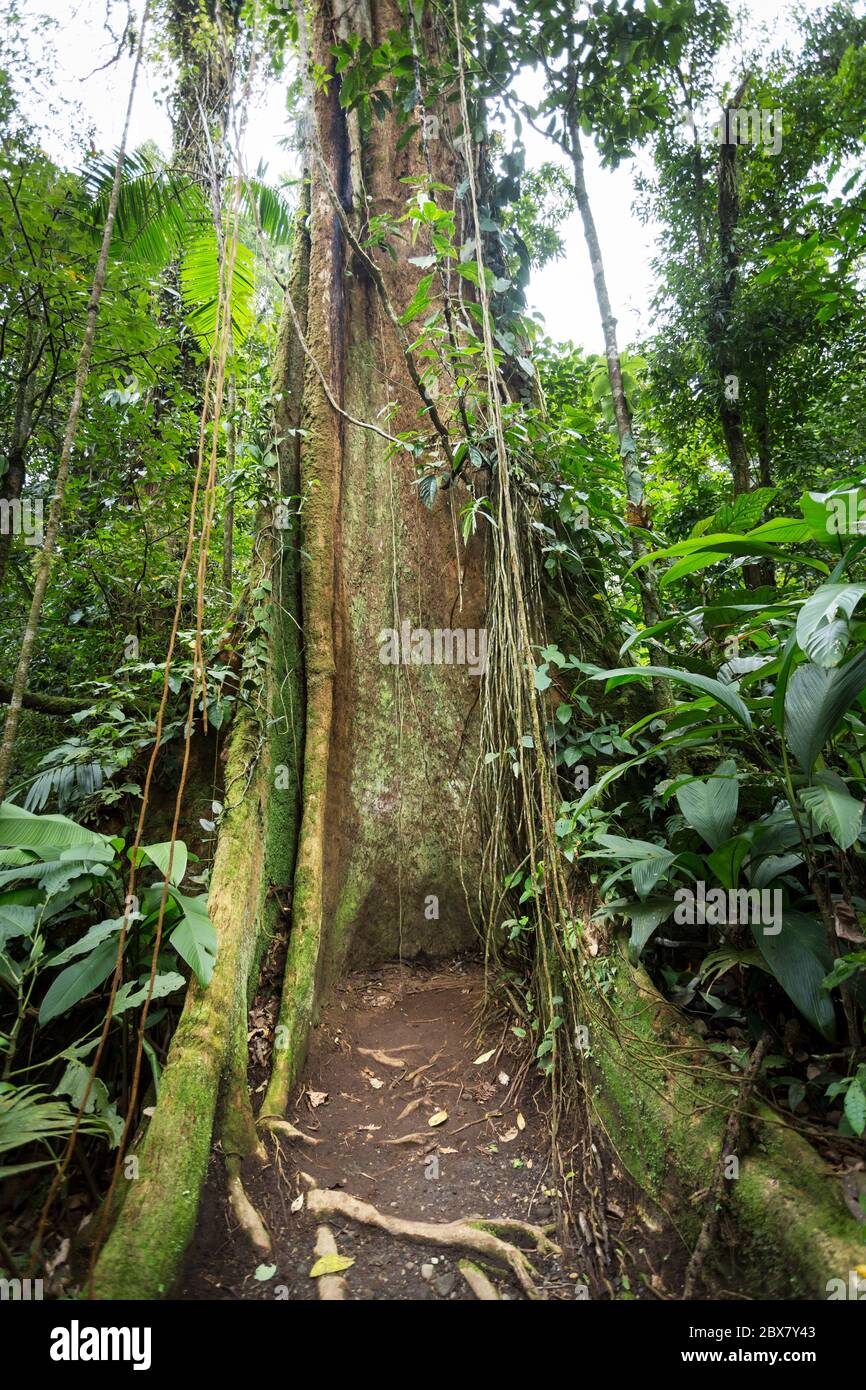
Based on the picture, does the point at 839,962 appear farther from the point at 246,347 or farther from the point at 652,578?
the point at 246,347

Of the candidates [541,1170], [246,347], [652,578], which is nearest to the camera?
[541,1170]

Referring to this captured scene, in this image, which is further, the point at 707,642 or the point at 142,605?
the point at 142,605

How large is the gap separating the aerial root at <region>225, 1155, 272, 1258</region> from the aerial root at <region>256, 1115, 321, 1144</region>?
158 mm

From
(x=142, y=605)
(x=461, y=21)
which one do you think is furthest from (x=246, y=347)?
(x=461, y=21)

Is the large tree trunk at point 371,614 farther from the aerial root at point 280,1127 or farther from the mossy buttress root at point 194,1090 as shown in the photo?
the aerial root at point 280,1127

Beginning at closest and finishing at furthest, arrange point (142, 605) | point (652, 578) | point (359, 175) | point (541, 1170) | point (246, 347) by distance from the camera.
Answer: point (541, 1170)
point (652, 578)
point (359, 175)
point (142, 605)
point (246, 347)

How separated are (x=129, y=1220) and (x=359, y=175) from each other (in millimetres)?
4393

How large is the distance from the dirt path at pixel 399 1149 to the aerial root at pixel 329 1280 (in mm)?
18

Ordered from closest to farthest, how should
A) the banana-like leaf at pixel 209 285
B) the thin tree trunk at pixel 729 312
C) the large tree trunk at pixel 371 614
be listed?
the large tree trunk at pixel 371 614 < the banana-like leaf at pixel 209 285 < the thin tree trunk at pixel 729 312

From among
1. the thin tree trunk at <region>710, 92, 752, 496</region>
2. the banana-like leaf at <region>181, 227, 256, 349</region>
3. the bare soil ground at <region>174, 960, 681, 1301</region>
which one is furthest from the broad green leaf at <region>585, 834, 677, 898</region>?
the thin tree trunk at <region>710, 92, 752, 496</region>

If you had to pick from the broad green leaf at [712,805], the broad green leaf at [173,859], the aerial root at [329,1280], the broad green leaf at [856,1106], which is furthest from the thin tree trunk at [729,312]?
the aerial root at [329,1280]

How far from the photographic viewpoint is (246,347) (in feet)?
16.7

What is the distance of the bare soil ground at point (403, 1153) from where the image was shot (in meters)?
1.74
